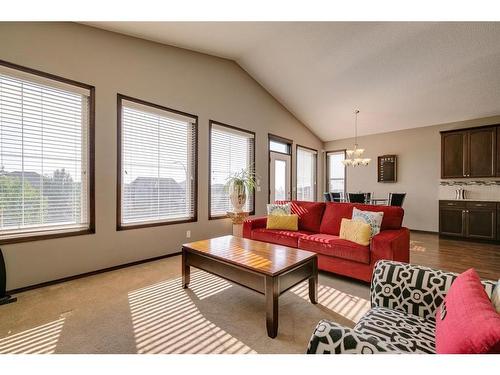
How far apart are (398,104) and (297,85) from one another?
7.51 ft

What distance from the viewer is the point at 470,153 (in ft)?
16.6

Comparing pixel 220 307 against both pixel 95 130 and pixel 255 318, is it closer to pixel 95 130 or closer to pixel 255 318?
pixel 255 318

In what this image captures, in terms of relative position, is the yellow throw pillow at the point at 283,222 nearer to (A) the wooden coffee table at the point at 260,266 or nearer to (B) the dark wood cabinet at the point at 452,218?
(A) the wooden coffee table at the point at 260,266

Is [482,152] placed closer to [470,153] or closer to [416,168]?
[470,153]

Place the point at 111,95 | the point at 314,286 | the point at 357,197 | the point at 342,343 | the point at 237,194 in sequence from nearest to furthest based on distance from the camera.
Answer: the point at 342,343
the point at 314,286
the point at 111,95
the point at 237,194
the point at 357,197

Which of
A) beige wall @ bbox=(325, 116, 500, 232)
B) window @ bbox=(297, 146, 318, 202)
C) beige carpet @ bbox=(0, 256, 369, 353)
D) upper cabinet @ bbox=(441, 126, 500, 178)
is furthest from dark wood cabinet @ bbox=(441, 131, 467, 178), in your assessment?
beige carpet @ bbox=(0, 256, 369, 353)

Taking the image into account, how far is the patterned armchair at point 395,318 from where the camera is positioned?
2.99 ft

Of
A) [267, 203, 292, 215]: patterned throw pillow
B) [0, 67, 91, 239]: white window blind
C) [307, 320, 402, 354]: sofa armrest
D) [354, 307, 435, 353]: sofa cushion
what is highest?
[0, 67, 91, 239]: white window blind

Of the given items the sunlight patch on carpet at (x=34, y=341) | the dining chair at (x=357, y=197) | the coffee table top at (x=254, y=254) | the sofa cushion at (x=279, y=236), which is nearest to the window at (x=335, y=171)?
the dining chair at (x=357, y=197)

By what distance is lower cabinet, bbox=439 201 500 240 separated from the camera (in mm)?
4734

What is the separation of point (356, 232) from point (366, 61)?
3.10 m

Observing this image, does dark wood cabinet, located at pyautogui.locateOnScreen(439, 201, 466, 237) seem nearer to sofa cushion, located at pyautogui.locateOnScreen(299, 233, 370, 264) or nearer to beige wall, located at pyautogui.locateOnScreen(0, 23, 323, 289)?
sofa cushion, located at pyautogui.locateOnScreen(299, 233, 370, 264)

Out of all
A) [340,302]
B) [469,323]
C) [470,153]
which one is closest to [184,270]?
[340,302]

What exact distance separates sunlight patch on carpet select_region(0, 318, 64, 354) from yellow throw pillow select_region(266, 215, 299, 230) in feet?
8.67
